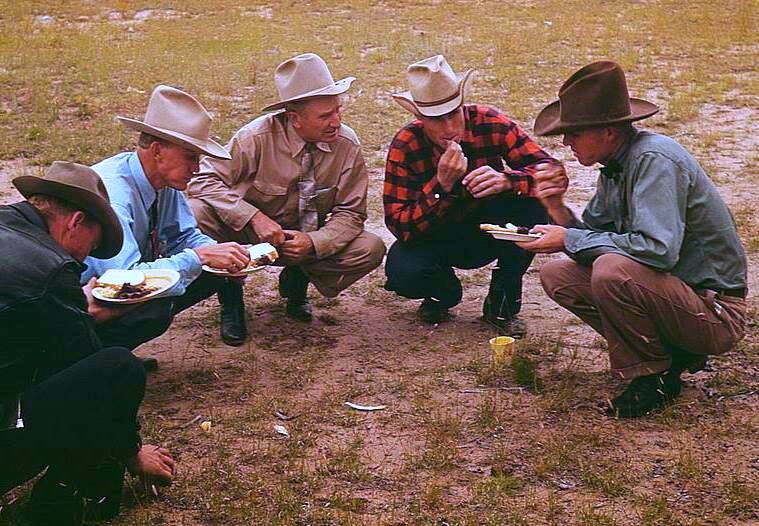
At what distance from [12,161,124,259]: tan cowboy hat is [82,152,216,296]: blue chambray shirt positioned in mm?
732

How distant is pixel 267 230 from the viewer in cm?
524

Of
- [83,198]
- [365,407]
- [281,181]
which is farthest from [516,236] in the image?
[83,198]

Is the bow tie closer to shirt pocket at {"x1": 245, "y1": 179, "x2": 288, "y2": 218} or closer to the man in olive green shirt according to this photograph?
the man in olive green shirt

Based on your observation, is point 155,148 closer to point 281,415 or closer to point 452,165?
point 281,415

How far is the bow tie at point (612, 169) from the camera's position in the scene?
4.30 metres

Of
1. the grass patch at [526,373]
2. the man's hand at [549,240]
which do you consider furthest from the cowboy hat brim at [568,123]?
the grass patch at [526,373]

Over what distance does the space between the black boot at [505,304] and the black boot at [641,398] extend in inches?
43.2

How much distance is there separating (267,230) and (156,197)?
27.4 inches

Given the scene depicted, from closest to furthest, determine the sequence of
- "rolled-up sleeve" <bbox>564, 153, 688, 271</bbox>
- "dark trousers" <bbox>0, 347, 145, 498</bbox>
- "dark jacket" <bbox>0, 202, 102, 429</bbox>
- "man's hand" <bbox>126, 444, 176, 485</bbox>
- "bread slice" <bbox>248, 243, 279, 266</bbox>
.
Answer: "dark jacket" <bbox>0, 202, 102, 429</bbox>
"dark trousers" <bbox>0, 347, 145, 498</bbox>
"man's hand" <bbox>126, 444, 176, 485</bbox>
"rolled-up sleeve" <bbox>564, 153, 688, 271</bbox>
"bread slice" <bbox>248, 243, 279, 266</bbox>

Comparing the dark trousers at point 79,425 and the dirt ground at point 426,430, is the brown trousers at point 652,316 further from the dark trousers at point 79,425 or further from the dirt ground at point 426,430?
the dark trousers at point 79,425

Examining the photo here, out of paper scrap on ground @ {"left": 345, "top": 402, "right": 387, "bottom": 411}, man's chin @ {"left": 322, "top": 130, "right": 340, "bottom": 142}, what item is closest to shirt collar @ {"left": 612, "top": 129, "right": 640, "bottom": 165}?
paper scrap on ground @ {"left": 345, "top": 402, "right": 387, "bottom": 411}

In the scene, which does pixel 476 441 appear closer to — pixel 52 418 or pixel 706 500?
pixel 706 500

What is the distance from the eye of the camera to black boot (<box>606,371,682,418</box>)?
4.36m

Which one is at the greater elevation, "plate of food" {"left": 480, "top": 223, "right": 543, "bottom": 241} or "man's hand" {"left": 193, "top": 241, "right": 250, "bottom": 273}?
"plate of food" {"left": 480, "top": 223, "right": 543, "bottom": 241}
